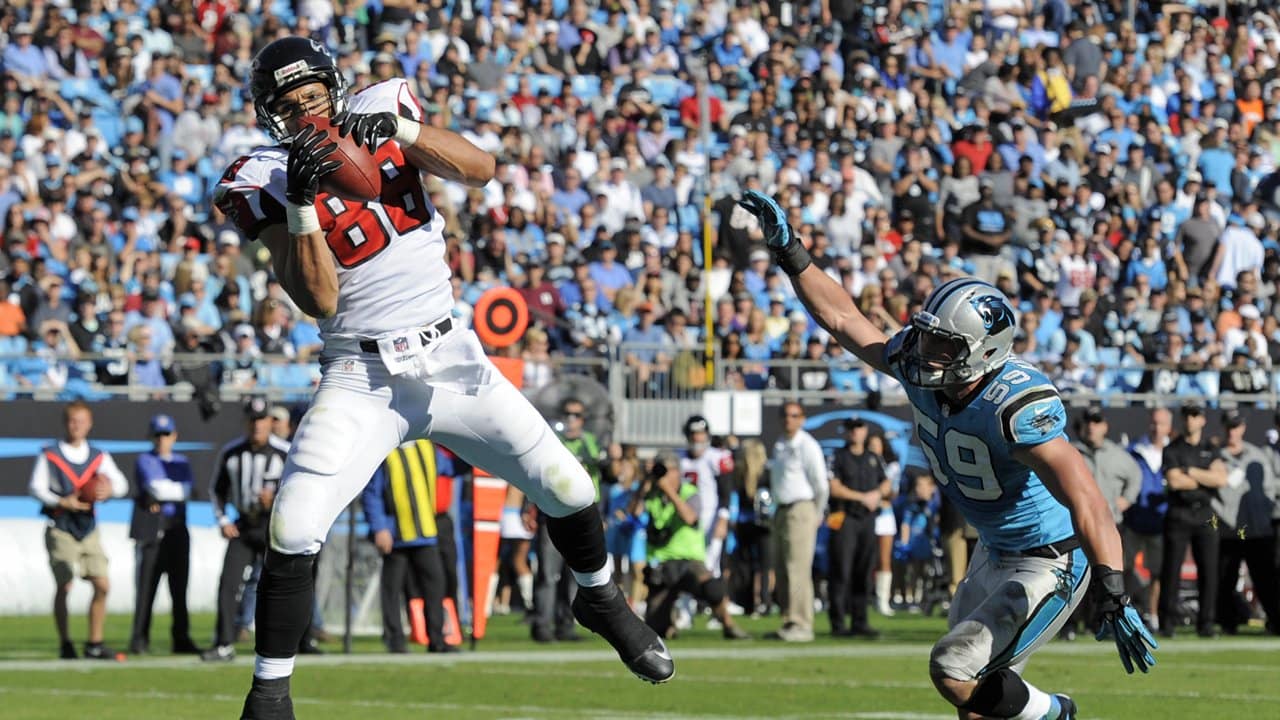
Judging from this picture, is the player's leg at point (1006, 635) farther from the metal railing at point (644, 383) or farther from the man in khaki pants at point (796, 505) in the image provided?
the metal railing at point (644, 383)

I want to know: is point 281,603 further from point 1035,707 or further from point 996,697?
point 1035,707

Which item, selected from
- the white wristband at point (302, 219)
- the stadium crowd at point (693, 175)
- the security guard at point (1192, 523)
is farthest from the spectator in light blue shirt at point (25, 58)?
the white wristband at point (302, 219)

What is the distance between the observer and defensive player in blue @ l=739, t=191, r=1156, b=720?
23.7 ft

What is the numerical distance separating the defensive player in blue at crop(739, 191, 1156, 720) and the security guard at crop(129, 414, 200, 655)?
8626 mm

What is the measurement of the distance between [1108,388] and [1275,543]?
15.3 ft

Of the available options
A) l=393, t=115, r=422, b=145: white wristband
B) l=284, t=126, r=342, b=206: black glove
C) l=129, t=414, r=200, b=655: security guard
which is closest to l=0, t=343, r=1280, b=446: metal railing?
l=129, t=414, r=200, b=655: security guard

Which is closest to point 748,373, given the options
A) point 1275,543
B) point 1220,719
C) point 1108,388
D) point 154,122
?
point 1108,388

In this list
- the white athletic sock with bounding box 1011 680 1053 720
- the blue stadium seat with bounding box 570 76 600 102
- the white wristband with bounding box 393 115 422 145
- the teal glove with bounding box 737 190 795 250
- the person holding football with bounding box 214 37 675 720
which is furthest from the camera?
the blue stadium seat with bounding box 570 76 600 102

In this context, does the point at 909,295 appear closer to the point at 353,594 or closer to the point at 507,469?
the point at 353,594

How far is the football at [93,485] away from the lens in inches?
583

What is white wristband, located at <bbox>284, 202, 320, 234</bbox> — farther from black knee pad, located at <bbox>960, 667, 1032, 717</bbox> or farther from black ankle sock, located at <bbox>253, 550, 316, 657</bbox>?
black knee pad, located at <bbox>960, 667, 1032, 717</bbox>

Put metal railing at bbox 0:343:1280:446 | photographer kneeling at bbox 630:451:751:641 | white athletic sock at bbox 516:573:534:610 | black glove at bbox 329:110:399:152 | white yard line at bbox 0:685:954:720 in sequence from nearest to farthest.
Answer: black glove at bbox 329:110:399:152 < white yard line at bbox 0:685:954:720 < photographer kneeling at bbox 630:451:751:641 < metal railing at bbox 0:343:1280:446 < white athletic sock at bbox 516:573:534:610

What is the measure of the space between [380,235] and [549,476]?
3.43ft

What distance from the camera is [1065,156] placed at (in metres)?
Answer: 25.8
